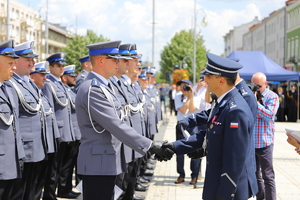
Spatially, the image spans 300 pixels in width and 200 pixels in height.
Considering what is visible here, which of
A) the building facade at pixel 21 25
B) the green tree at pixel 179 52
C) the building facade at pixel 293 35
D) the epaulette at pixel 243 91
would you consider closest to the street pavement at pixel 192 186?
the epaulette at pixel 243 91

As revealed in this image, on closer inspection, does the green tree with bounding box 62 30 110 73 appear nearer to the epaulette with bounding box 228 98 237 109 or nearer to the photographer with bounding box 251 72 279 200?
the photographer with bounding box 251 72 279 200

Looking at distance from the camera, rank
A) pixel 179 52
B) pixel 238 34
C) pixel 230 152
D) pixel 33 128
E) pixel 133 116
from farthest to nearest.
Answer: pixel 238 34 < pixel 179 52 < pixel 133 116 < pixel 33 128 < pixel 230 152

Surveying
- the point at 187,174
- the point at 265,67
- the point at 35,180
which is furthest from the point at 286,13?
the point at 35,180

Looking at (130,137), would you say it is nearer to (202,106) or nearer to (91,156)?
(91,156)

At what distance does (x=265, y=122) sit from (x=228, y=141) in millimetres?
→ 3181

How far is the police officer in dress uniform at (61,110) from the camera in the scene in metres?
8.02

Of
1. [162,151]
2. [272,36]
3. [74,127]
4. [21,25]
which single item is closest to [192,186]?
[74,127]

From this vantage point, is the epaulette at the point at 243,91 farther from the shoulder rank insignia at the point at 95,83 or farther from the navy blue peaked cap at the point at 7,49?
the navy blue peaked cap at the point at 7,49

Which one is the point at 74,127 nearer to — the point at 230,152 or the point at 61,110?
the point at 61,110

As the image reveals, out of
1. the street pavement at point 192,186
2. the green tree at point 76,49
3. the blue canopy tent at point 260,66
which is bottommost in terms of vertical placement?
the street pavement at point 192,186

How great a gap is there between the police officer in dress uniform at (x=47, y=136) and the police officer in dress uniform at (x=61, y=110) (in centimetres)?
27

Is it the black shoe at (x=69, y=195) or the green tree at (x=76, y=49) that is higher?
the green tree at (x=76, y=49)

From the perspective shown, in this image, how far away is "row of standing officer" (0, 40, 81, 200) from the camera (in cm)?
541

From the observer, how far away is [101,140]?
4793mm
